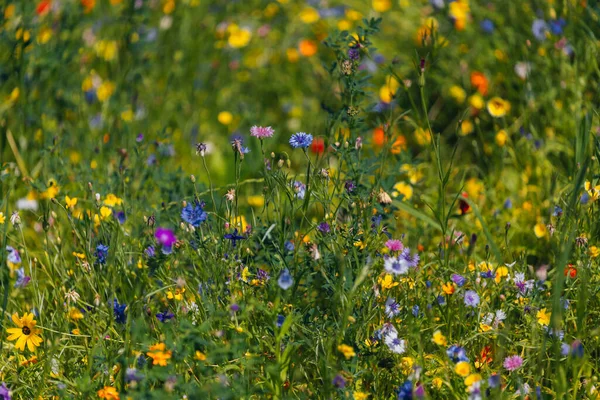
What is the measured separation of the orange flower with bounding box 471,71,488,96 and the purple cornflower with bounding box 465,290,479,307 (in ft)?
5.39

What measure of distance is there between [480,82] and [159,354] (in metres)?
2.19

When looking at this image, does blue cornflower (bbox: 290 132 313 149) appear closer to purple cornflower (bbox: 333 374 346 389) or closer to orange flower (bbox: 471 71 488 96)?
purple cornflower (bbox: 333 374 346 389)

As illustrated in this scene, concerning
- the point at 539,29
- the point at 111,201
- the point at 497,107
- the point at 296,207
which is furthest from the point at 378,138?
the point at 296,207

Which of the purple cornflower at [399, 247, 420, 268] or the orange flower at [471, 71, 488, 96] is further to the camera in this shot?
the orange flower at [471, 71, 488, 96]

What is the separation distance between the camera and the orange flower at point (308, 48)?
3825mm

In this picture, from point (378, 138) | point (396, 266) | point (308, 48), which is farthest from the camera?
point (308, 48)

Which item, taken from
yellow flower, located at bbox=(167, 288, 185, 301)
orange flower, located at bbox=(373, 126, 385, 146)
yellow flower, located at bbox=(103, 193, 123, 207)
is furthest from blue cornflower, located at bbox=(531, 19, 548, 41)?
yellow flower, located at bbox=(167, 288, 185, 301)

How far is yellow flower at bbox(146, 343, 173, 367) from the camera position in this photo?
1.53 meters

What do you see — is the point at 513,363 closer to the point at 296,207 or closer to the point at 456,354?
the point at 456,354

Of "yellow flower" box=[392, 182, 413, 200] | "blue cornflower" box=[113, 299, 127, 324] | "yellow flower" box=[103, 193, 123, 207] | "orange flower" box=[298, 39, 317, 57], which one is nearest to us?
"blue cornflower" box=[113, 299, 127, 324]

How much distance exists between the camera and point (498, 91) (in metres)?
3.33

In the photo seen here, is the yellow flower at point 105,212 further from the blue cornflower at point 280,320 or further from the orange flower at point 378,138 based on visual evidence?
the orange flower at point 378,138

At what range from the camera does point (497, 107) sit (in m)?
2.98

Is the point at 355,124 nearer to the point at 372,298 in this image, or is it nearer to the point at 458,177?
the point at 372,298
